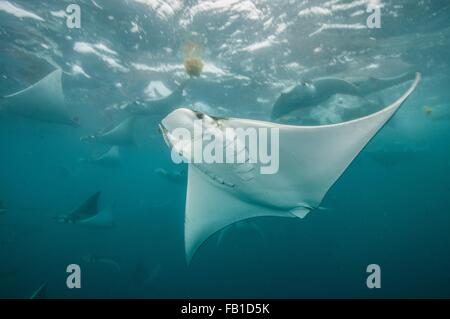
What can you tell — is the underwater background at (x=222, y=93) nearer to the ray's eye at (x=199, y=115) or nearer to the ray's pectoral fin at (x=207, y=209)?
the ray's pectoral fin at (x=207, y=209)

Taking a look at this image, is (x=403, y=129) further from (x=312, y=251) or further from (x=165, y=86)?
(x=165, y=86)

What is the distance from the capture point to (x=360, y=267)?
20094 mm

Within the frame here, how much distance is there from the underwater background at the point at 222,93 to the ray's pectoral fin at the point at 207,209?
121 inches

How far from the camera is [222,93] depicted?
15469 mm

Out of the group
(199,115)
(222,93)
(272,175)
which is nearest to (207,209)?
(272,175)

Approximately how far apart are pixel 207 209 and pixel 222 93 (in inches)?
480

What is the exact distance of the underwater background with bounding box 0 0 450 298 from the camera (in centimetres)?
919

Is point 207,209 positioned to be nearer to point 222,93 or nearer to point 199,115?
point 199,115

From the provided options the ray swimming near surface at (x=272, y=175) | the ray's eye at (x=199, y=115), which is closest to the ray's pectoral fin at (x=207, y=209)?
the ray swimming near surface at (x=272, y=175)

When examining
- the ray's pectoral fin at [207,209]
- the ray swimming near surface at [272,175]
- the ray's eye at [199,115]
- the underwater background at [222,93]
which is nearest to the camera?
the ray's eye at [199,115]

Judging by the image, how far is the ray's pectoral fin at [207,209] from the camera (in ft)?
12.9

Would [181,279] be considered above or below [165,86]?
below
